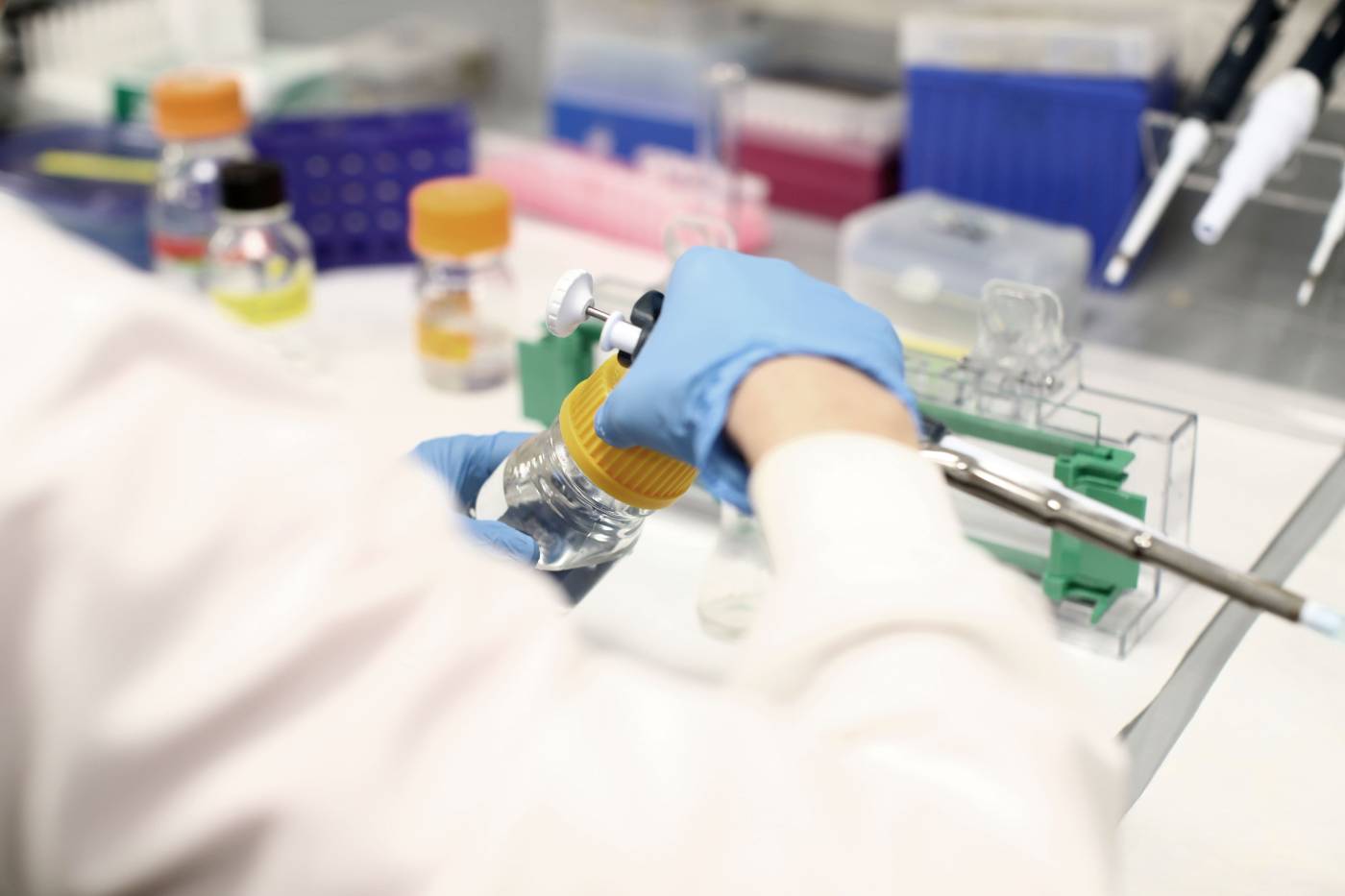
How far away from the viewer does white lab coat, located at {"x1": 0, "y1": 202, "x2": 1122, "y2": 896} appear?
345 millimetres

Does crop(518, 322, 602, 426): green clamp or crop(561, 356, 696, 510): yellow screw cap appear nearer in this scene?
crop(561, 356, 696, 510): yellow screw cap

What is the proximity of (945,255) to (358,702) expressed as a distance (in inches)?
35.1

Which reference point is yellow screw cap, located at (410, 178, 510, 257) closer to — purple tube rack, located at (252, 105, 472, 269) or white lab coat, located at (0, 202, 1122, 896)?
purple tube rack, located at (252, 105, 472, 269)

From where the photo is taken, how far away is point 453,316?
1.11 m

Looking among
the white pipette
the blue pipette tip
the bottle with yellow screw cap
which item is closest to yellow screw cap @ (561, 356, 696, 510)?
the bottle with yellow screw cap

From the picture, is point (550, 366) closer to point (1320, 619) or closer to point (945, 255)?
point (945, 255)

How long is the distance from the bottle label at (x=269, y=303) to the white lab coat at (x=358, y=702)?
76 centimetres

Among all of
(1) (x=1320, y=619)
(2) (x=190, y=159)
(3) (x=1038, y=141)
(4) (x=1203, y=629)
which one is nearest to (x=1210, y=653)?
(4) (x=1203, y=629)

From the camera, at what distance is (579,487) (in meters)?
0.65

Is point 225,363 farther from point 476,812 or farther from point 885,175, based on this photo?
point 885,175

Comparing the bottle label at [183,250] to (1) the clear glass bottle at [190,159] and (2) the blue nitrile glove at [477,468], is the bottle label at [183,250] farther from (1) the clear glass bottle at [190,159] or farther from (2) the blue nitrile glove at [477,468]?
(2) the blue nitrile glove at [477,468]

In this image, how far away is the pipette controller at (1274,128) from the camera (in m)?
1.03

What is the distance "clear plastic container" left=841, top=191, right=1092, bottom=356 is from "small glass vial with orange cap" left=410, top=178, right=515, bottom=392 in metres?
0.29

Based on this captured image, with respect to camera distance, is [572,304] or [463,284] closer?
[572,304]
